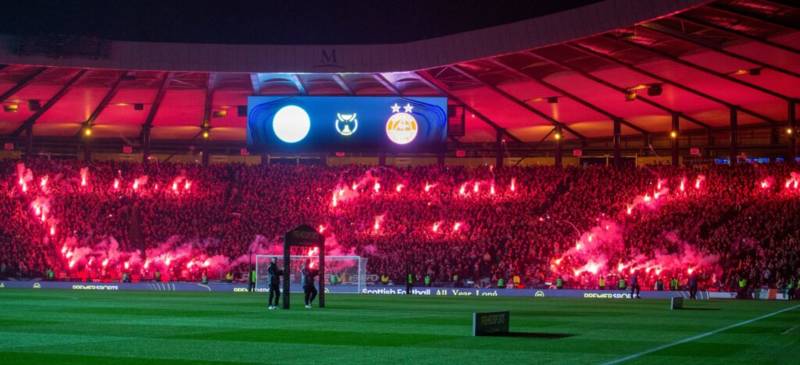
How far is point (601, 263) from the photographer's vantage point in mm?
51562

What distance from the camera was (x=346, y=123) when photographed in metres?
49.0

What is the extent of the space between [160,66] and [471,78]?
15.4 meters

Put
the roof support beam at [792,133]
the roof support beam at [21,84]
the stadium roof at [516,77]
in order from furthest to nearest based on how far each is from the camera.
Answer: the roof support beam at [792,133], the roof support beam at [21,84], the stadium roof at [516,77]

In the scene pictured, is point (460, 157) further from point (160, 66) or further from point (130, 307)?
point (130, 307)

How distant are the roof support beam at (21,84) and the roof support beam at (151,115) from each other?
612 cm

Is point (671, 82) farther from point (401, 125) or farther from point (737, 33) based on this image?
point (401, 125)

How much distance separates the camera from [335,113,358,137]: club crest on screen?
161 ft

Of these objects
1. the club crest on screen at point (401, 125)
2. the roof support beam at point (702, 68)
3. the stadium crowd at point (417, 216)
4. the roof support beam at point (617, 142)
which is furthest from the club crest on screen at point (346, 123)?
the roof support beam at point (617, 142)

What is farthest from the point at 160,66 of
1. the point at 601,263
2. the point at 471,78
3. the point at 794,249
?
the point at 794,249

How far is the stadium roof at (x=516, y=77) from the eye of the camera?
131ft

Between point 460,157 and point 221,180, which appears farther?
point 460,157

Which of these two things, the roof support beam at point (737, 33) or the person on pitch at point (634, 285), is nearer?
the roof support beam at point (737, 33)

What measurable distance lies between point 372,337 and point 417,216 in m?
38.5

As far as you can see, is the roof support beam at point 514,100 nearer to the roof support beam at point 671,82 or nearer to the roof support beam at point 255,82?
the roof support beam at point 671,82
